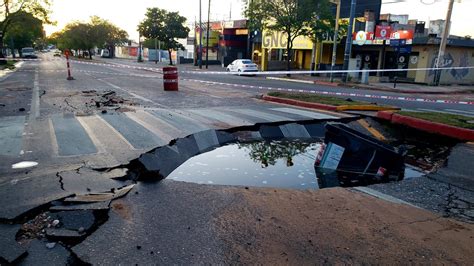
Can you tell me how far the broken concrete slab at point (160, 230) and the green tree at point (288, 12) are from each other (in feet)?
91.6

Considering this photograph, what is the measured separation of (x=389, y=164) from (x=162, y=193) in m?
3.77

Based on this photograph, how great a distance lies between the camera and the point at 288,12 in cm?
3027

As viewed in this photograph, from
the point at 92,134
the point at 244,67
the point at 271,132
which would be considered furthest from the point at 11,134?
the point at 244,67

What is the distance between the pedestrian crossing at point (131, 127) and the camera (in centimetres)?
616

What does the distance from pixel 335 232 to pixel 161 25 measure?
5438cm

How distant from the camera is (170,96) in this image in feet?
45.7

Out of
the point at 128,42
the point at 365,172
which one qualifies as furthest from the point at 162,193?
the point at 128,42

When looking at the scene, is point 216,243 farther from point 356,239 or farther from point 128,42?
point 128,42

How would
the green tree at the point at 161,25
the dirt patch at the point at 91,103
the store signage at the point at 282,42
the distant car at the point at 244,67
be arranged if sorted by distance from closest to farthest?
the dirt patch at the point at 91,103 → the distant car at the point at 244,67 → the store signage at the point at 282,42 → the green tree at the point at 161,25

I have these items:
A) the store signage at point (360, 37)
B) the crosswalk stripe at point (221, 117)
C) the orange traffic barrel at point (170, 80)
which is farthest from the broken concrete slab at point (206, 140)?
the store signage at point (360, 37)

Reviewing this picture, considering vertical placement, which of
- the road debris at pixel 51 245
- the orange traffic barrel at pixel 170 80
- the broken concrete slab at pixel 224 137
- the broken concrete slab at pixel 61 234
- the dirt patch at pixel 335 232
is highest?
the orange traffic barrel at pixel 170 80

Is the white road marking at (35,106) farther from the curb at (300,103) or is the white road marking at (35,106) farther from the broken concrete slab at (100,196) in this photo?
the curb at (300,103)

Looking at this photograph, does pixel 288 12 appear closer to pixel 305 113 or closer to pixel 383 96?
pixel 383 96

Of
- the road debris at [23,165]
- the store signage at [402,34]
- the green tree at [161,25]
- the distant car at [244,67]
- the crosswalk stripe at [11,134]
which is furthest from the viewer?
the green tree at [161,25]
